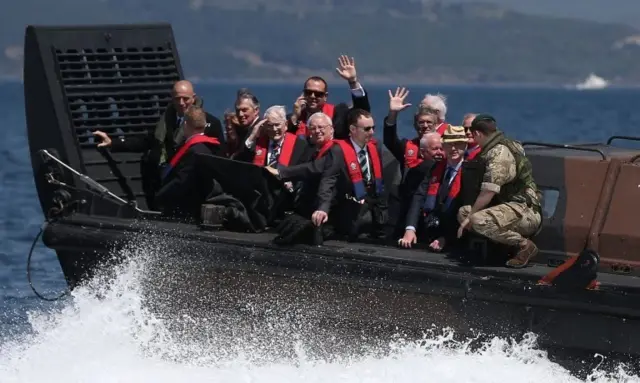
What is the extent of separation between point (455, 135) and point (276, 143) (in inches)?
66.5

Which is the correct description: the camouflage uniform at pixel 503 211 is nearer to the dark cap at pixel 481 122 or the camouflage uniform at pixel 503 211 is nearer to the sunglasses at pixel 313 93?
the dark cap at pixel 481 122

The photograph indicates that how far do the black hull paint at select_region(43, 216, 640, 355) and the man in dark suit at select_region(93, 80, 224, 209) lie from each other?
2.55ft

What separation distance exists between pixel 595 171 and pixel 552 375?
4.73 feet

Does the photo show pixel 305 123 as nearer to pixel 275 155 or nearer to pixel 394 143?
pixel 275 155

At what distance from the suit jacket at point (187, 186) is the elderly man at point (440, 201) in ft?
6.10

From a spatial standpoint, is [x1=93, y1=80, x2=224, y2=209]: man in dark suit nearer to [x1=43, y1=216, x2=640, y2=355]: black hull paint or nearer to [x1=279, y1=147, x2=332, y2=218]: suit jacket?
[x1=43, y1=216, x2=640, y2=355]: black hull paint

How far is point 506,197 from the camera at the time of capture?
1049 centimetres

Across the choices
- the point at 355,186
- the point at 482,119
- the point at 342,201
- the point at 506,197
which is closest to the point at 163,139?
the point at 342,201

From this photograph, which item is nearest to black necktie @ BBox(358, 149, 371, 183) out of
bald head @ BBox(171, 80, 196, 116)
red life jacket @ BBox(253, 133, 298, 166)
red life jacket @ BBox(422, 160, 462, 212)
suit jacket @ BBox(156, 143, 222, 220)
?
red life jacket @ BBox(422, 160, 462, 212)

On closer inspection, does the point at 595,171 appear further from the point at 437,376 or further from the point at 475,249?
the point at 437,376

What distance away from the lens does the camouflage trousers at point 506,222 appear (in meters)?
10.4

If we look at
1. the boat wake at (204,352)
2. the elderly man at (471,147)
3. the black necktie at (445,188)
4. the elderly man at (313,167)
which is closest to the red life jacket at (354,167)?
the elderly man at (313,167)

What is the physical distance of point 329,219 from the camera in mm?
11523

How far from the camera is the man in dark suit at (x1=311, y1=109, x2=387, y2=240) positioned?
36.9ft
